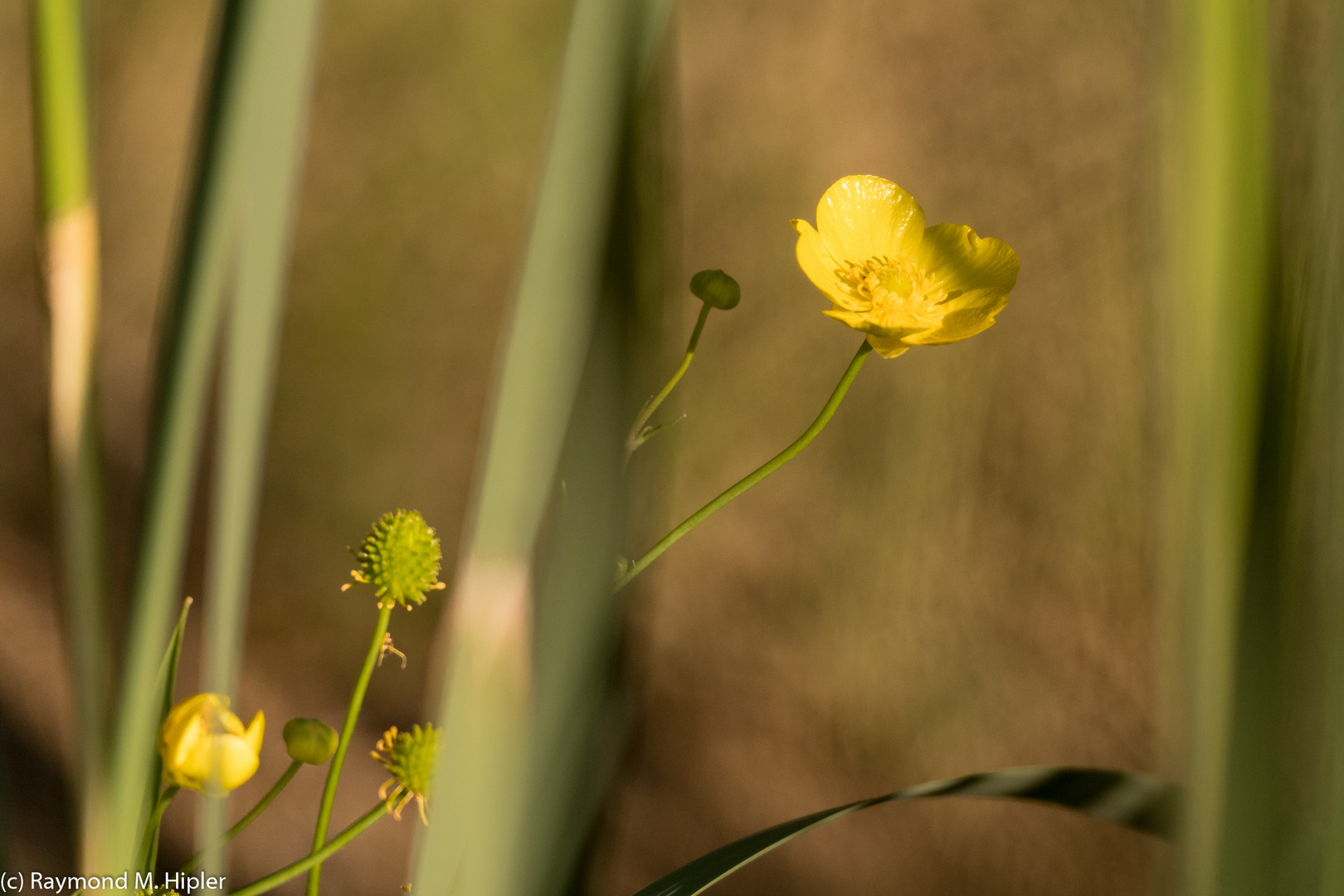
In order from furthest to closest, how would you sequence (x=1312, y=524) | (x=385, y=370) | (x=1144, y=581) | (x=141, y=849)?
(x=385, y=370)
(x=1144, y=581)
(x=141, y=849)
(x=1312, y=524)

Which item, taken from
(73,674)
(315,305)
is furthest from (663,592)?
(73,674)

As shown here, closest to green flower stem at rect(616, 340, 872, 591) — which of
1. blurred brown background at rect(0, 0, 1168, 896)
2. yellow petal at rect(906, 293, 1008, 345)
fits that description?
yellow petal at rect(906, 293, 1008, 345)

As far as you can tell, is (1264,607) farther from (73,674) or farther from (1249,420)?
(73,674)

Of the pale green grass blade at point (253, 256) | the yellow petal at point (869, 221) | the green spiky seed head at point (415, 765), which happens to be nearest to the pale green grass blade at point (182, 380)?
the pale green grass blade at point (253, 256)

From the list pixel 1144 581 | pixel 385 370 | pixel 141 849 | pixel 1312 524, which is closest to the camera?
pixel 1312 524

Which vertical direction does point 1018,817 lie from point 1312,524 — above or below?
below

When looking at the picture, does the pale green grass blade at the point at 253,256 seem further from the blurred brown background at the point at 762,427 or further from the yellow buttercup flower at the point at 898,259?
the blurred brown background at the point at 762,427

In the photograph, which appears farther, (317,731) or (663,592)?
(663,592)

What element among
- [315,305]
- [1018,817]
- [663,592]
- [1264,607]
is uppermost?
[315,305]
